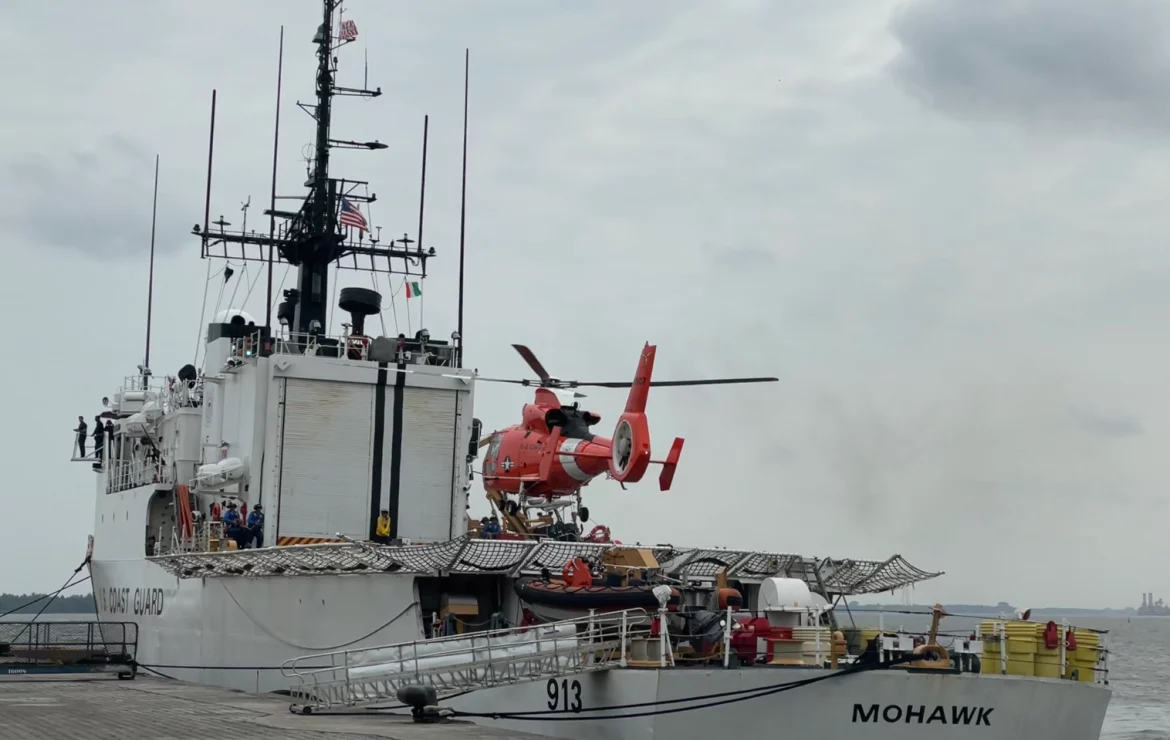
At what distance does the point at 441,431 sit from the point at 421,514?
1701mm

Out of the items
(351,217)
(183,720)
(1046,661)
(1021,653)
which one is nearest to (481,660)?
(183,720)

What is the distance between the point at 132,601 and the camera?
1302 inches

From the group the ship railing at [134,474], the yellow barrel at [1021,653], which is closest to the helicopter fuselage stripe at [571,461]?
the ship railing at [134,474]

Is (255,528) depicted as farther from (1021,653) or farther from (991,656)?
(1021,653)

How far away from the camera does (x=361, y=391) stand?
28.1 meters


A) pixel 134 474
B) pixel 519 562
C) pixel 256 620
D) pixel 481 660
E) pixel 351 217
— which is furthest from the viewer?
pixel 134 474

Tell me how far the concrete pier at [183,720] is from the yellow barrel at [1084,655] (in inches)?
299

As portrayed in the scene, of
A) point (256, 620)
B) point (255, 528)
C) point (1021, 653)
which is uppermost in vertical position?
point (255, 528)

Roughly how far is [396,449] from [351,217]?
5.84 meters

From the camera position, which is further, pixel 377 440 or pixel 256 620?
pixel 377 440

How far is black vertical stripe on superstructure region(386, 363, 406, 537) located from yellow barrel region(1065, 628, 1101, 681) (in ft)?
42.5

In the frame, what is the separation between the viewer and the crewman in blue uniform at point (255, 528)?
87.3 feet

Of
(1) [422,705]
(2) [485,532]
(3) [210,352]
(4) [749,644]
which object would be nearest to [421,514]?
(2) [485,532]

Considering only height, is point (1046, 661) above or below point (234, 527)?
below
